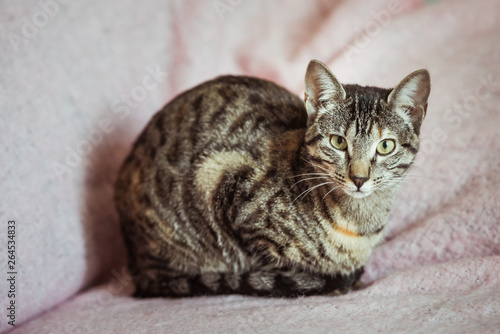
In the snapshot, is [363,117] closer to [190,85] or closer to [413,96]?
[413,96]

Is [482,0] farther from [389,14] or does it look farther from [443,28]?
[389,14]

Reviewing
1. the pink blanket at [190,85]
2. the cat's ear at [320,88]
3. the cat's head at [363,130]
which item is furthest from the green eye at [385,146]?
the pink blanket at [190,85]

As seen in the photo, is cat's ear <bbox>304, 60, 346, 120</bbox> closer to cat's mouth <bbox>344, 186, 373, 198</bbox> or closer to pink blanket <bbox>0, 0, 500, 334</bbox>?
cat's mouth <bbox>344, 186, 373, 198</bbox>

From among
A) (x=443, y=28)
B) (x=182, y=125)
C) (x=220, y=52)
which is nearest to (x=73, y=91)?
(x=182, y=125)

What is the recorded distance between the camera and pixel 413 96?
3.13 feet

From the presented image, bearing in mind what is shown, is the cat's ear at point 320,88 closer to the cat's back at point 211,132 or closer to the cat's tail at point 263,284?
the cat's back at point 211,132

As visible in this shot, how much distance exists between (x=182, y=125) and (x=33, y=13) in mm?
479

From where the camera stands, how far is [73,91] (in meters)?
1.29

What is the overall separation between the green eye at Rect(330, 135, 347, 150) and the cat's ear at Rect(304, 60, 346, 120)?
0.07m

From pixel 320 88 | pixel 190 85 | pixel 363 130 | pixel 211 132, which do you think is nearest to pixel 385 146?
pixel 363 130

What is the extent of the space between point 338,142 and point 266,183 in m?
0.20

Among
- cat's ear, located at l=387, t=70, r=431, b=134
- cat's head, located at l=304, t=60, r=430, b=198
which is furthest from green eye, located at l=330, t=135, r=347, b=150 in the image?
cat's ear, located at l=387, t=70, r=431, b=134

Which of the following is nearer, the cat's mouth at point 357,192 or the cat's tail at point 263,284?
the cat's mouth at point 357,192

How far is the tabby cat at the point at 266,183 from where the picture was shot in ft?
3.17
